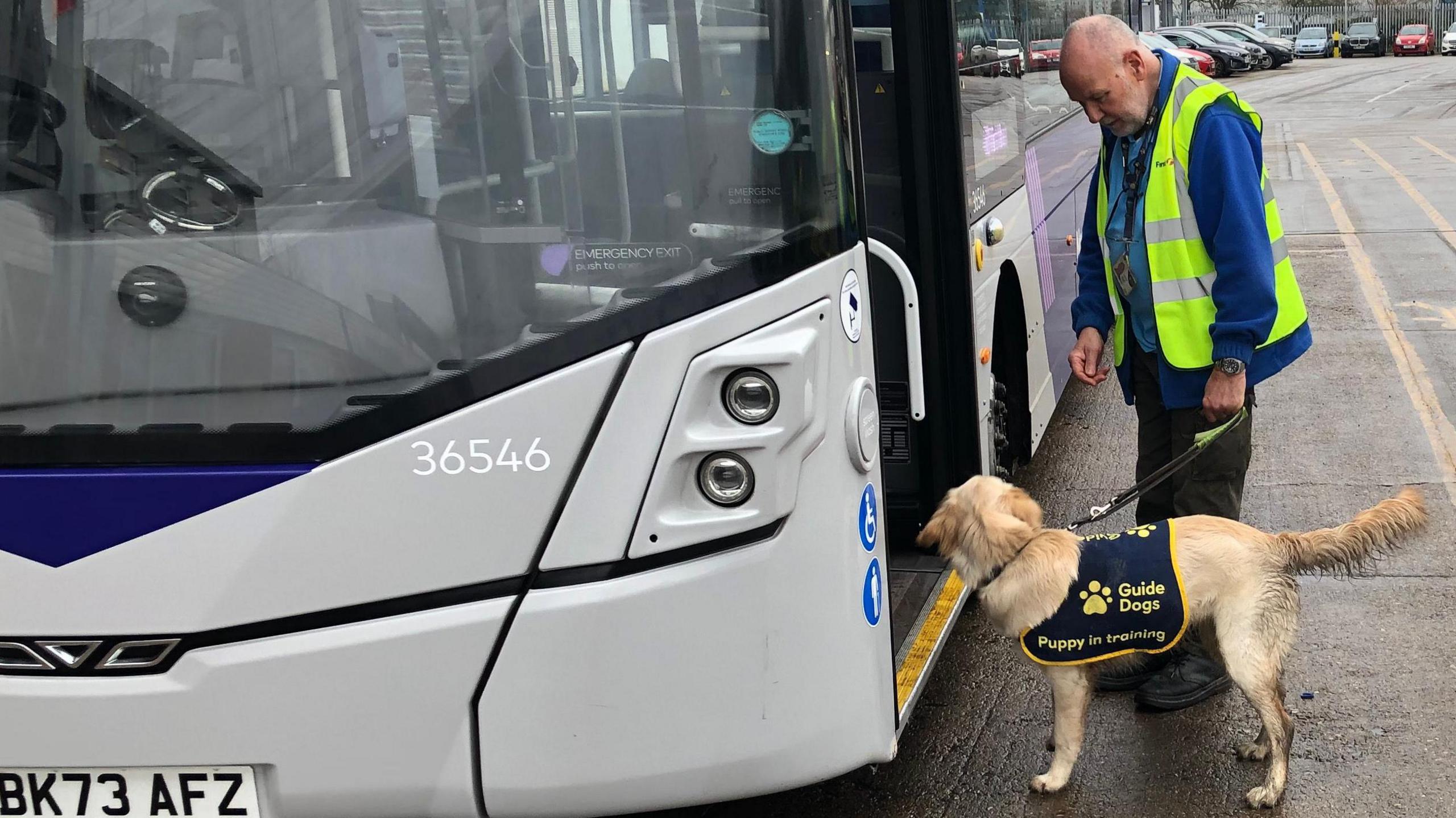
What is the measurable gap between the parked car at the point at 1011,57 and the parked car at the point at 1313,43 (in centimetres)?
5459

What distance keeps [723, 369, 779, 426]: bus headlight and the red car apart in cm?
5690

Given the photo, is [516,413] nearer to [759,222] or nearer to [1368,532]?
[759,222]

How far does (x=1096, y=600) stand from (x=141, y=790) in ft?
7.40

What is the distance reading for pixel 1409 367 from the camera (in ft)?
27.8

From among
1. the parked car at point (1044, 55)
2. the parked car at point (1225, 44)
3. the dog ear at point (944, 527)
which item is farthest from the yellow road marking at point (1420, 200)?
the parked car at point (1225, 44)

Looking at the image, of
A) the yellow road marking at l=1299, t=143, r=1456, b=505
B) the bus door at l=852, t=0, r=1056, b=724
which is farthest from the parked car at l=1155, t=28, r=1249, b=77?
the bus door at l=852, t=0, r=1056, b=724

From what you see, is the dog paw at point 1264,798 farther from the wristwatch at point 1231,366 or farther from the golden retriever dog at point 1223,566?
the wristwatch at point 1231,366

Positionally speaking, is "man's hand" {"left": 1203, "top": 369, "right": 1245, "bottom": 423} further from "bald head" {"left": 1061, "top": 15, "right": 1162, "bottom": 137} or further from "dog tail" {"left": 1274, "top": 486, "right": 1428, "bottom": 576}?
"bald head" {"left": 1061, "top": 15, "right": 1162, "bottom": 137}

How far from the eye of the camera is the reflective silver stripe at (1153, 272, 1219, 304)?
12.4ft

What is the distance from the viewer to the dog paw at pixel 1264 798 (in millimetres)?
3502

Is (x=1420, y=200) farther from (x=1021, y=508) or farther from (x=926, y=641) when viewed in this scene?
(x=1021, y=508)

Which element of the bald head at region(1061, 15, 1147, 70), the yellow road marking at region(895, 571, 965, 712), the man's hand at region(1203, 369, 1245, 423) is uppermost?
the bald head at region(1061, 15, 1147, 70)

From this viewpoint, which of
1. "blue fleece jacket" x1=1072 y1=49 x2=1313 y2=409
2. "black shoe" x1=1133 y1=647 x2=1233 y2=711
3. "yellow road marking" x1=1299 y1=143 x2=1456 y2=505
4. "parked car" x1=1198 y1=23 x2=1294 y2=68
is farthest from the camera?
"parked car" x1=1198 y1=23 x2=1294 y2=68

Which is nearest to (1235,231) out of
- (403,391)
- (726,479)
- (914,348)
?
(914,348)
